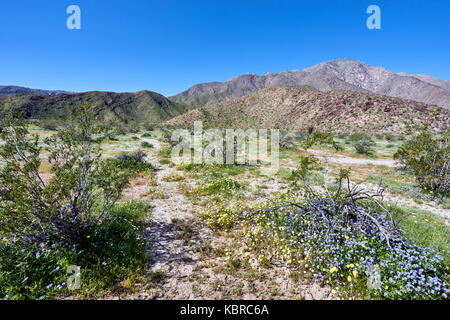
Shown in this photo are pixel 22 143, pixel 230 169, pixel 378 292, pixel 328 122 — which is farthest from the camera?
pixel 328 122

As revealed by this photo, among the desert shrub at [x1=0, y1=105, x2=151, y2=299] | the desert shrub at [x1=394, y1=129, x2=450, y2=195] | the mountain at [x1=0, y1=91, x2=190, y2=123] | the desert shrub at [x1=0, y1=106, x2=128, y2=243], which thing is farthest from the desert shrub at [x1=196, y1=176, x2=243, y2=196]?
the mountain at [x1=0, y1=91, x2=190, y2=123]

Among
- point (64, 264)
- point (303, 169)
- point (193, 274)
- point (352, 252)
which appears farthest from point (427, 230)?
point (64, 264)

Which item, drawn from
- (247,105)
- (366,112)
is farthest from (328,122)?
(247,105)

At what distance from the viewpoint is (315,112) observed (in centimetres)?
5219

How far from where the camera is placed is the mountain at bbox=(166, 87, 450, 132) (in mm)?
37906

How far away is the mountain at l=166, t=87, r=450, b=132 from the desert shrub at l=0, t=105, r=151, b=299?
85.5 ft

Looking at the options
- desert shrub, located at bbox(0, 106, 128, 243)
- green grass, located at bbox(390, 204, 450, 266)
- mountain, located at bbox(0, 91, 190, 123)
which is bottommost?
green grass, located at bbox(390, 204, 450, 266)

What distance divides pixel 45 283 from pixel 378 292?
A: 5.18 m

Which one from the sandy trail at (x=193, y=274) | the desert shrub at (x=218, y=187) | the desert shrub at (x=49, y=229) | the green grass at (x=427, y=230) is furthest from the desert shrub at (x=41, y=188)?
the green grass at (x=427, y=230)

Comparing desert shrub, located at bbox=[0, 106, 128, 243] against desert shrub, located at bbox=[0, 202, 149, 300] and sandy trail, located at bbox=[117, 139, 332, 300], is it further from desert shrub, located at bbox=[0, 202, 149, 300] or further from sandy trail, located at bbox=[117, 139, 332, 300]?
sandy trail, located at bbox=[117, 139, 332, 300]

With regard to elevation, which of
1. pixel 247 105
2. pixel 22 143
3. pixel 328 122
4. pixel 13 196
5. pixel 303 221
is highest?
pixel 247 105

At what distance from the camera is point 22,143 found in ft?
11.7

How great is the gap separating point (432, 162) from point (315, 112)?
160 feet

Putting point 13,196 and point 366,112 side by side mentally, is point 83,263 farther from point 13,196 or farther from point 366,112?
point 366,112
